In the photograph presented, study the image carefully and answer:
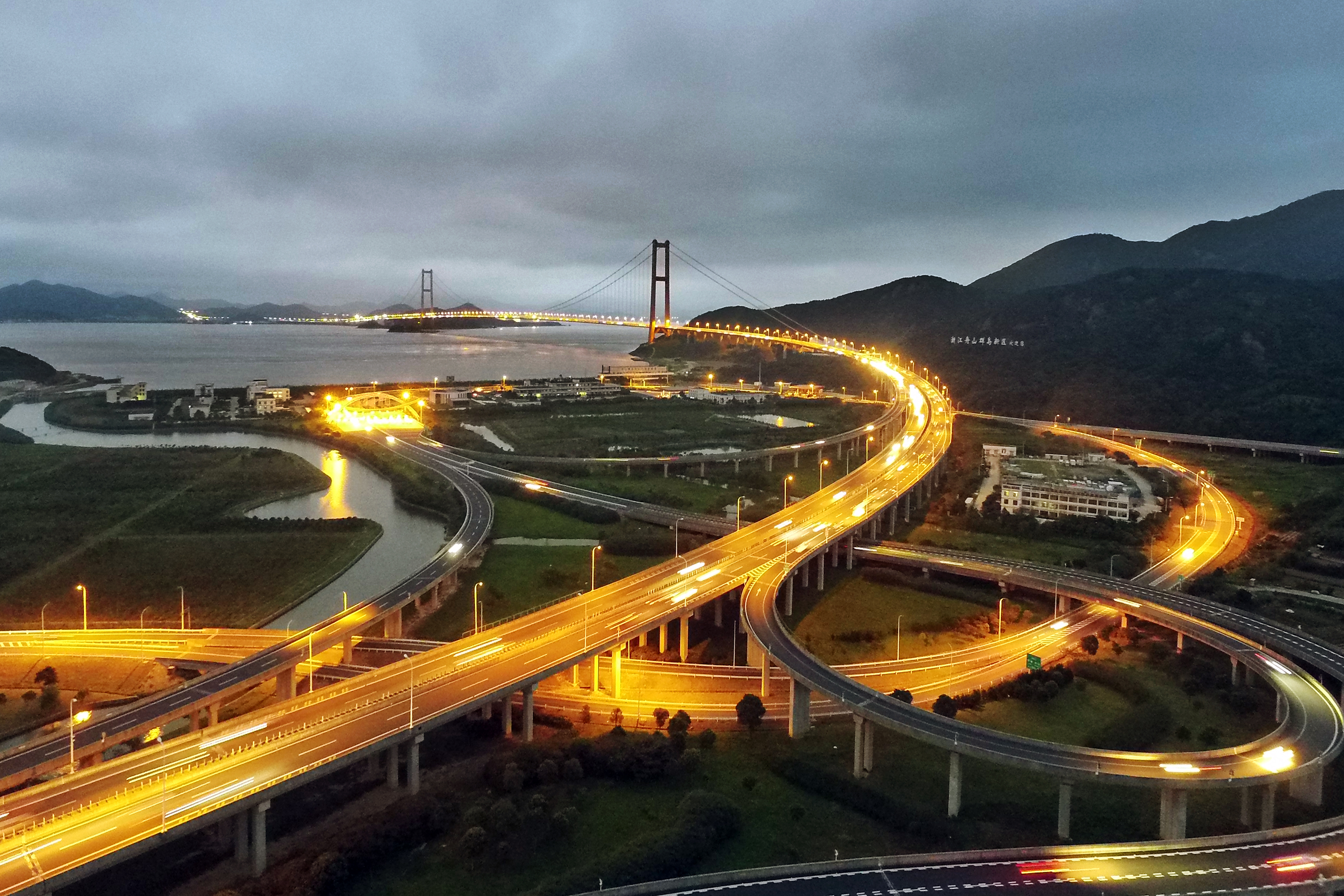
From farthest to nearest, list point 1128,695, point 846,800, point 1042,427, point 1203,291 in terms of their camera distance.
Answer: point 1203,291 < point 1042,427 < point 1128,695 < point 846,800

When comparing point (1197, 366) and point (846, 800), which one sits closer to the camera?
point (846, 800)

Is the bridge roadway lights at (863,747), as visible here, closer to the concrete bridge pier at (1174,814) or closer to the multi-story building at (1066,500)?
the concrete bridge pier at (1174,814)

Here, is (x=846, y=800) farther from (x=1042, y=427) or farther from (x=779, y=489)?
(x=1042, y=427)

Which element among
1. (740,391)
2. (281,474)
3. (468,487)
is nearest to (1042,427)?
(740,391)

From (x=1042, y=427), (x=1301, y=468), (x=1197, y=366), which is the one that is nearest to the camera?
(x=1301, y=468)

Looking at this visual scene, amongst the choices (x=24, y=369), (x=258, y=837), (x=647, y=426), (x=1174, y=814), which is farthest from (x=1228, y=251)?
(x=24, y=369)

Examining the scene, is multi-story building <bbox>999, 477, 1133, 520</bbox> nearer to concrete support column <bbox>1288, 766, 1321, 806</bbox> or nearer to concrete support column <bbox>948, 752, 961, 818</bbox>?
concrete support column <bbox>1288, 766, 1321, 806</bbox>
